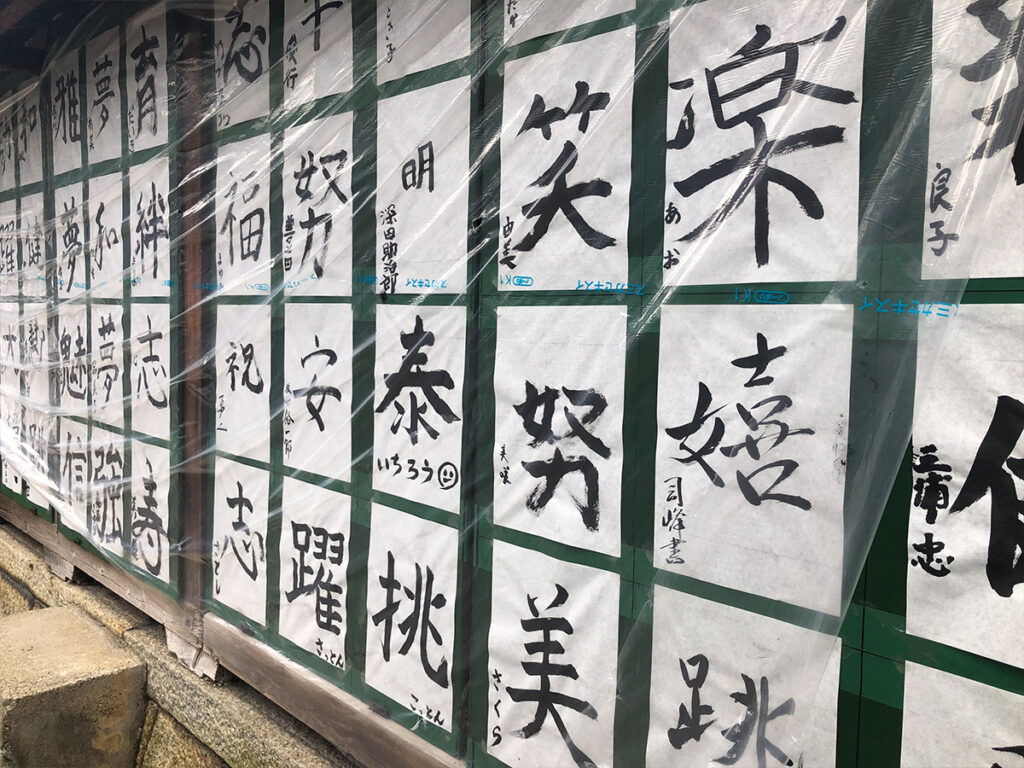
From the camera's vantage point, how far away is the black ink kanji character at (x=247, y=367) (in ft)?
8.00

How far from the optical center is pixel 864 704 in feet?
3.94

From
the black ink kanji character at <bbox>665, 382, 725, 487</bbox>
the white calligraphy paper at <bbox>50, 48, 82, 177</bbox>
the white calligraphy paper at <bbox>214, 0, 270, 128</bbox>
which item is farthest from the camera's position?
the white calligraphy paper at <bbox>50, 48, 82, 177</bbox>

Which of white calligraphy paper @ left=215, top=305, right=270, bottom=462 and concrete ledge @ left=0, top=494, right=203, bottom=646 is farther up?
white calligraphy paper @ left=215, top=305, right=270, bottom=462

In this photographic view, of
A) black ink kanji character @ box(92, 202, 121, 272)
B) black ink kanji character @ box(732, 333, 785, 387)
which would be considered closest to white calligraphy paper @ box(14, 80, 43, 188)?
black ink kanji character @ box(92, 202, 121, 272)

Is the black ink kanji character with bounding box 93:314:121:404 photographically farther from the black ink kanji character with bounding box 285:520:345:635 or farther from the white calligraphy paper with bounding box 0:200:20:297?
the black ink kanji character with bounding box 285:520:345:635

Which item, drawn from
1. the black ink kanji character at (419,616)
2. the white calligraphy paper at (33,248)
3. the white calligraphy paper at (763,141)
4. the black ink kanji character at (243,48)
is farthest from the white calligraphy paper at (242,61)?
the white calligraphy paper at (33,248)

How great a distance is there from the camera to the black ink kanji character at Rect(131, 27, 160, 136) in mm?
2838

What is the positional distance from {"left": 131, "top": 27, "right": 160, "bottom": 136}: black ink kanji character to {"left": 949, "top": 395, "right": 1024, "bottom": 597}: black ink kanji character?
9.69 ft

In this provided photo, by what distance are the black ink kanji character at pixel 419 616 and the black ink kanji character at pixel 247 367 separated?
0.82 meters

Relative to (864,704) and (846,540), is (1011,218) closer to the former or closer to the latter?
(846,540)

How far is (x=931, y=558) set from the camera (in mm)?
1129

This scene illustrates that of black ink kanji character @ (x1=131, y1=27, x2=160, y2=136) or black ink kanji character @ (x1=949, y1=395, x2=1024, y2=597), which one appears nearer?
black ink kanji character @ (x1=949, y1=395, x2=1024, y2=597)

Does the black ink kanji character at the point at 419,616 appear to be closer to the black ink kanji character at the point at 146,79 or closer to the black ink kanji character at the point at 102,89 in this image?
the black ink kanji character at the point at 146,79

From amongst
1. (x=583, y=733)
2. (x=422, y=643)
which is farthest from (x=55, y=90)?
(x=583, y=733)
